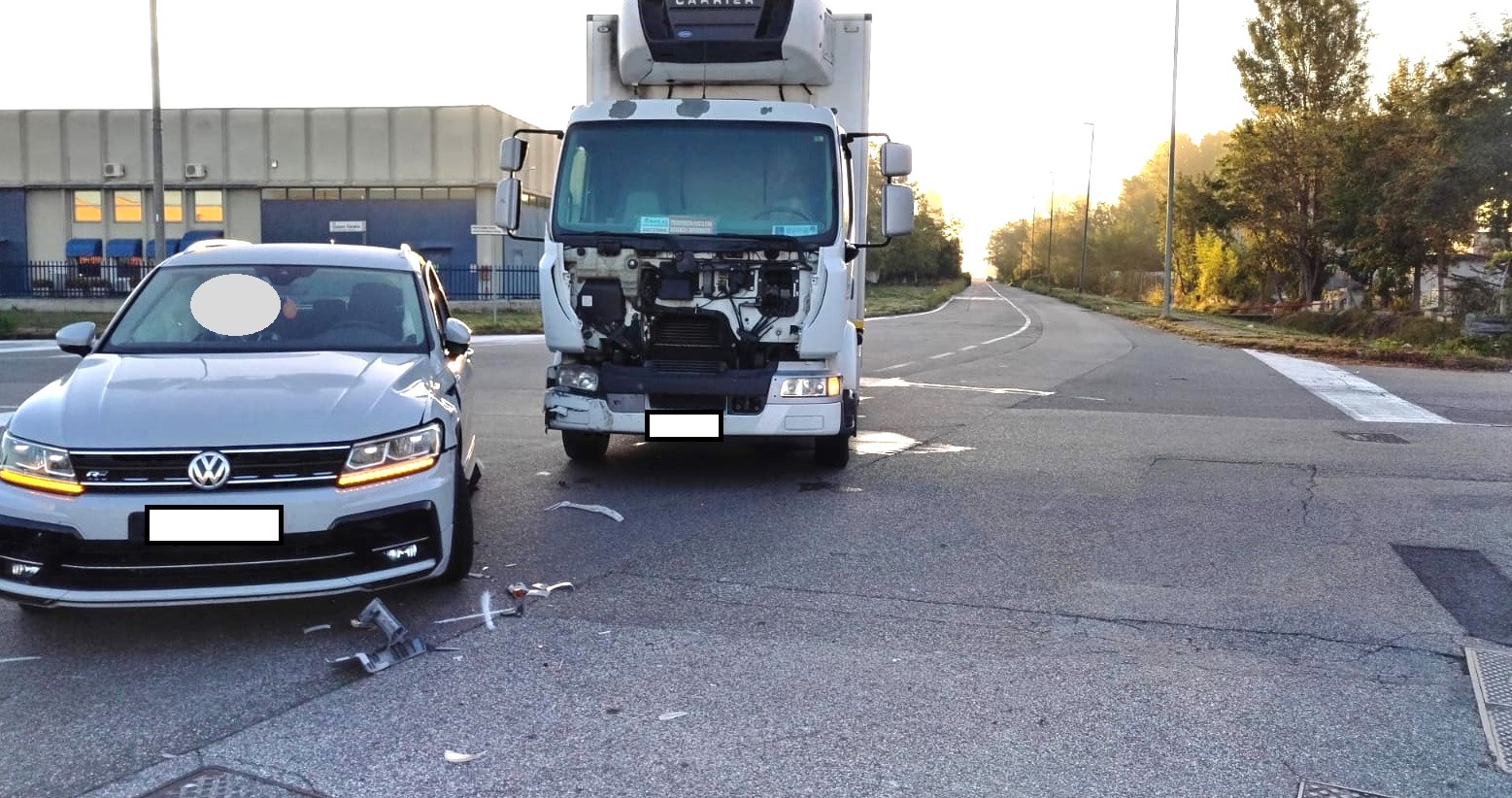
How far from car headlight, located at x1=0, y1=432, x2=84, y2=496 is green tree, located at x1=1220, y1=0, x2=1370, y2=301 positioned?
142 feet

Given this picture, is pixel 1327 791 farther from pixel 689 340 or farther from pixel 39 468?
pixel 689 340

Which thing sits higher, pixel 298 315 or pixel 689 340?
pixel 298 315

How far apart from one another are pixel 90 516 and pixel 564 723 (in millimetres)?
2079

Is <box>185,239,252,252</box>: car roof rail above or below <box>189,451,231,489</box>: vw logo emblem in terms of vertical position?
above

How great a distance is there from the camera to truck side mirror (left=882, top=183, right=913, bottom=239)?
897cm

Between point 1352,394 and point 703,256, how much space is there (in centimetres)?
1168

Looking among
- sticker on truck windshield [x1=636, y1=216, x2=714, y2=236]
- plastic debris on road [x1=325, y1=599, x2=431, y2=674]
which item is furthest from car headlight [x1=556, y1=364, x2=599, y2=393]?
plastic debris on road [x1=325, y1=599, x2=431, y2=674]

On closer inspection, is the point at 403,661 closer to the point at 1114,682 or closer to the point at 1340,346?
the point at 1114,682

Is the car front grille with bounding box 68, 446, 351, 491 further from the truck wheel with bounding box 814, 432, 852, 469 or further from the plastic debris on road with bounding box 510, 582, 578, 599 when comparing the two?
the truck wheel with bounding box 814, 432, 852, 469

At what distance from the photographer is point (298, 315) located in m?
6.59

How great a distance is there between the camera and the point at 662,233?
329 inches

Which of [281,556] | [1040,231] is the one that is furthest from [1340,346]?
[1040,231]

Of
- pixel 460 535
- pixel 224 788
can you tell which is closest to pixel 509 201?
pixel 460 535

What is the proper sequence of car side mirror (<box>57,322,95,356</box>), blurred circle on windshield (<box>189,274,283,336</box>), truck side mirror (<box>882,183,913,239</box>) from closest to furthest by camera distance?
car side mirror (<box>57,322,95,356</box>) → blurred circle on windshield (<box>189,274,283,336</box>) → truck side mirror (<box>882,183,913,239</box>)
